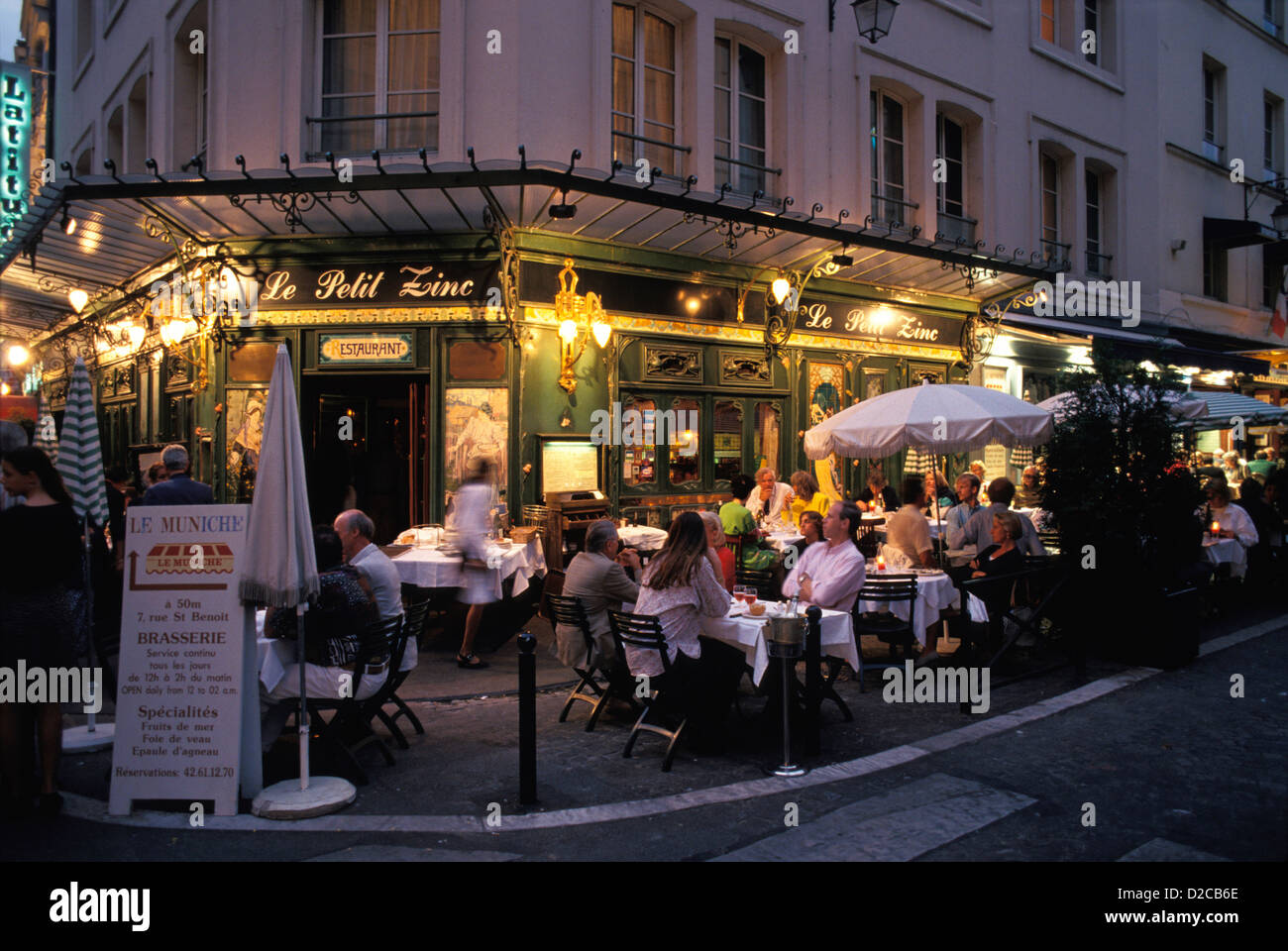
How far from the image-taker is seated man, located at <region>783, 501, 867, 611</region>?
21.6ft

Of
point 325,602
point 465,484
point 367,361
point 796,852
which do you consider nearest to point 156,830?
point 325,602

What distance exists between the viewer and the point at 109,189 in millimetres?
9227

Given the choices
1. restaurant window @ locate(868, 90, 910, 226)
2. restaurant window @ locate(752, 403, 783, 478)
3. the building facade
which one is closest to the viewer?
the building facade

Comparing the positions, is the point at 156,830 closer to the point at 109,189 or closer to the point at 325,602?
the point at 325,602

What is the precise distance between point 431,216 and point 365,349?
6.13 ft

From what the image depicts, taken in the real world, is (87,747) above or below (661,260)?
below

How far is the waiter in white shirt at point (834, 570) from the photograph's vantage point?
259 inches

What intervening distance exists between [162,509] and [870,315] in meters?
11.9

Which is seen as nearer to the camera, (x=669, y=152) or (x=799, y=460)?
(x=669, y=152)

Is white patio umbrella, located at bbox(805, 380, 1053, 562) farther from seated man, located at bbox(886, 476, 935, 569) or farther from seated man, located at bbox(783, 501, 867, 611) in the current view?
seated man, located at bbox(783, 501, 867, 611)

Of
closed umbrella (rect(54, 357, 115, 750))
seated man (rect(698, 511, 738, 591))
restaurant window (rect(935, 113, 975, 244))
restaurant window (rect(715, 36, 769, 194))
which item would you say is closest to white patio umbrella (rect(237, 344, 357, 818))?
closed umbrella (rect(54, 357, 115, 750))

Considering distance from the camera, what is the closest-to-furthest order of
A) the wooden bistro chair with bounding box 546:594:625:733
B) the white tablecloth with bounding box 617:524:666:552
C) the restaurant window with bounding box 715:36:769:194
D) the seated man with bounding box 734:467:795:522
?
the wooden bistro chair with bounding box 546:594:625:733, the white tablecloth with bounding box 617:524:666:552, the seated man with bounding box 734:467:795:522, the restaurant window with bounding box 715:36:769:194

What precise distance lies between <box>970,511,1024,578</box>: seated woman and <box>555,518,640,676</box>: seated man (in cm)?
342

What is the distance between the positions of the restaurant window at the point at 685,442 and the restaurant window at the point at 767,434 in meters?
Answer: 1.10
